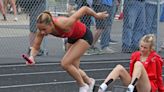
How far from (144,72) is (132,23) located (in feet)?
17.5

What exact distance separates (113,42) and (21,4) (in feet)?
11.0

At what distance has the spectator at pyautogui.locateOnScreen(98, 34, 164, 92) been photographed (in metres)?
6.31

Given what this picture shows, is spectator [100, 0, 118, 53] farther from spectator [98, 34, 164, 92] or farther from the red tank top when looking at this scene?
spectator [98, 34, 164, 92]

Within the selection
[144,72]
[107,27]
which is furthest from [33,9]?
[144,72]

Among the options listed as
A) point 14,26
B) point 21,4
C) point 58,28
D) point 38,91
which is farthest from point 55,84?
point 14,26

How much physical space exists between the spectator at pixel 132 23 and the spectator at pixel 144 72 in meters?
5.04

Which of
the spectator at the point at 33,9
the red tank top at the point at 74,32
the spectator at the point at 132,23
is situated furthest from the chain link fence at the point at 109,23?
the red tank top at the point at 74,32

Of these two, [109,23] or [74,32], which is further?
[109,23]

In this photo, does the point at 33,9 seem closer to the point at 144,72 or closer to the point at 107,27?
the point at 107,27

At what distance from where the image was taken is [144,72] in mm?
6328

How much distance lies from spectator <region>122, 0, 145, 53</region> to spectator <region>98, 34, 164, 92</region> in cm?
504

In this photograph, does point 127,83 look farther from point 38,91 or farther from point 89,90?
point 38,91

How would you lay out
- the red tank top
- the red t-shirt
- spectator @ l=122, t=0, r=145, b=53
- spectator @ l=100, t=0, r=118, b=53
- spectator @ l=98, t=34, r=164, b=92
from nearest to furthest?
spectator @ l=98, t=34, r=164, b=92
the red t-shirt
the red tank top
spectator @ l=100, t=0, r=118, b=53
spectator @ l=122, t=0, r=145, b=53

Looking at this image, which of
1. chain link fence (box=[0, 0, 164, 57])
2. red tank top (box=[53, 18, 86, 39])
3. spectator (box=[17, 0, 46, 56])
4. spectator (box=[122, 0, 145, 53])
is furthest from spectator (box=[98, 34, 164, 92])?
spectator (box=[122, 0, 145, 53])
